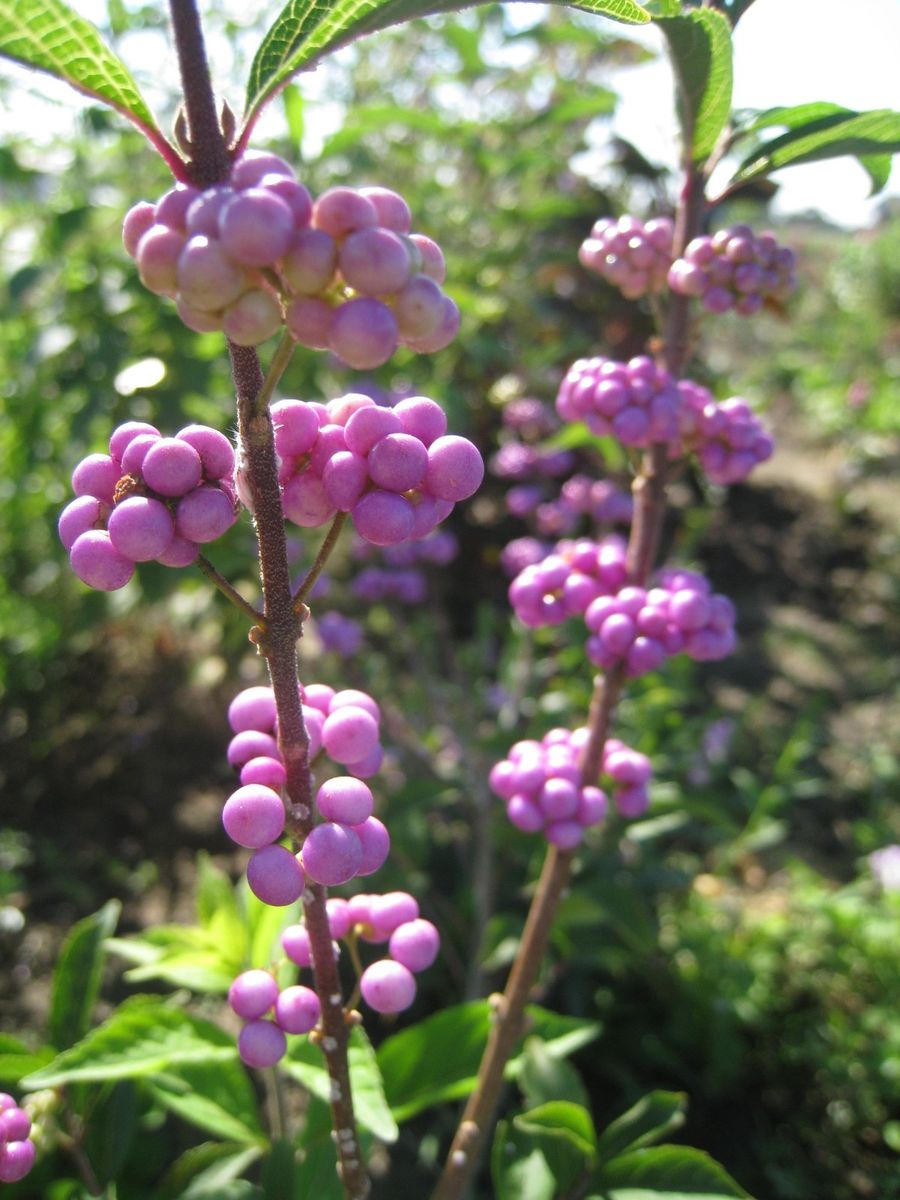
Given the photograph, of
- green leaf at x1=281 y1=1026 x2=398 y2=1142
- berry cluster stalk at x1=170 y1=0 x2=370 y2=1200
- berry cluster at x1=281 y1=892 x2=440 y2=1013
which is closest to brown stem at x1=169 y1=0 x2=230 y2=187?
berry cluster stalk at x1=170 y1=0 x2=370 y2=1200

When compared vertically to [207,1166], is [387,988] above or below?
above

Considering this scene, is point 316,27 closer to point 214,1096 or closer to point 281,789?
point 281,789

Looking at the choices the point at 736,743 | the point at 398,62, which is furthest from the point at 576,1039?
the point at 398,62

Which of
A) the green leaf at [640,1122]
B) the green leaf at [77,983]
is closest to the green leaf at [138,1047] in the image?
the green leaf at [77,983]

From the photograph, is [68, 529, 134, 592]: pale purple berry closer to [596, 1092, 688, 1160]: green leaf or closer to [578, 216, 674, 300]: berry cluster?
[578, 216, 674, 300]: berry cluster

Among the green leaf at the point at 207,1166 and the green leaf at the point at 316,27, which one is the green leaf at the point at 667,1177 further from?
the green leaf at the point at 316,27

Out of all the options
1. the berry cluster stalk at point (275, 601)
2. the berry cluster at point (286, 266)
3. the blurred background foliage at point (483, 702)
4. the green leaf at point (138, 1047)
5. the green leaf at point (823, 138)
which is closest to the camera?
the berry cluster at point (286, 266)

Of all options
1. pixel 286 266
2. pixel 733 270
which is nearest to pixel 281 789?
pixel 286 266
